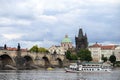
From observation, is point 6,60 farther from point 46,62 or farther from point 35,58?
point 46,62

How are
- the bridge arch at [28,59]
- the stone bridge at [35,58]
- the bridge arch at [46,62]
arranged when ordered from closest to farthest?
1. the stone bridge at [35,58]
2. the bridge arch at [28,59]
3. the bridge arch at [46,62]

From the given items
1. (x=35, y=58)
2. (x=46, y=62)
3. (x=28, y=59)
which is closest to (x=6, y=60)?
(x=28, y=59)

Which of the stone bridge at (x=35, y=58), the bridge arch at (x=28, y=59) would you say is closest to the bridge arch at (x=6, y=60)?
the stone bridge at (x=35, y=58)

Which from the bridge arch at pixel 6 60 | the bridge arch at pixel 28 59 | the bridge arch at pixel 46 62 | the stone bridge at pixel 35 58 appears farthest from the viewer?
the bridge arch at pixel 46 62

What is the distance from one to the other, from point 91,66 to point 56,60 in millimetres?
48542

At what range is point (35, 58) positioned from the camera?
Answer: 141125 mm

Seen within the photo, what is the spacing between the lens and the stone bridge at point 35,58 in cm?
12800

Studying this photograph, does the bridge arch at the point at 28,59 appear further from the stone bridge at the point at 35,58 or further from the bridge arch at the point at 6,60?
the bridge arch at the point at 6,60

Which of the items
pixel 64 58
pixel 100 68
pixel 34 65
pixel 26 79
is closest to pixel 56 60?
pixel 64 58

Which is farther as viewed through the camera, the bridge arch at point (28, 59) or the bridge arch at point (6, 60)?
the bridge arch at point (28, 59)

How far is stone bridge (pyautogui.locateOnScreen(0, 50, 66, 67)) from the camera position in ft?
420

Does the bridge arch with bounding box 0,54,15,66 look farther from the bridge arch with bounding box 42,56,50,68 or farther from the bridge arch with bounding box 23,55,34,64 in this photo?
the bridge arch with bounding box 42,56,50,68

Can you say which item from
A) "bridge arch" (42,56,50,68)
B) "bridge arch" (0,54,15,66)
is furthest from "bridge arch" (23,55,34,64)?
"bridge arch" (42,56,50,68)

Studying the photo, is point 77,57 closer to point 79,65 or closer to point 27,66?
point 27,66
